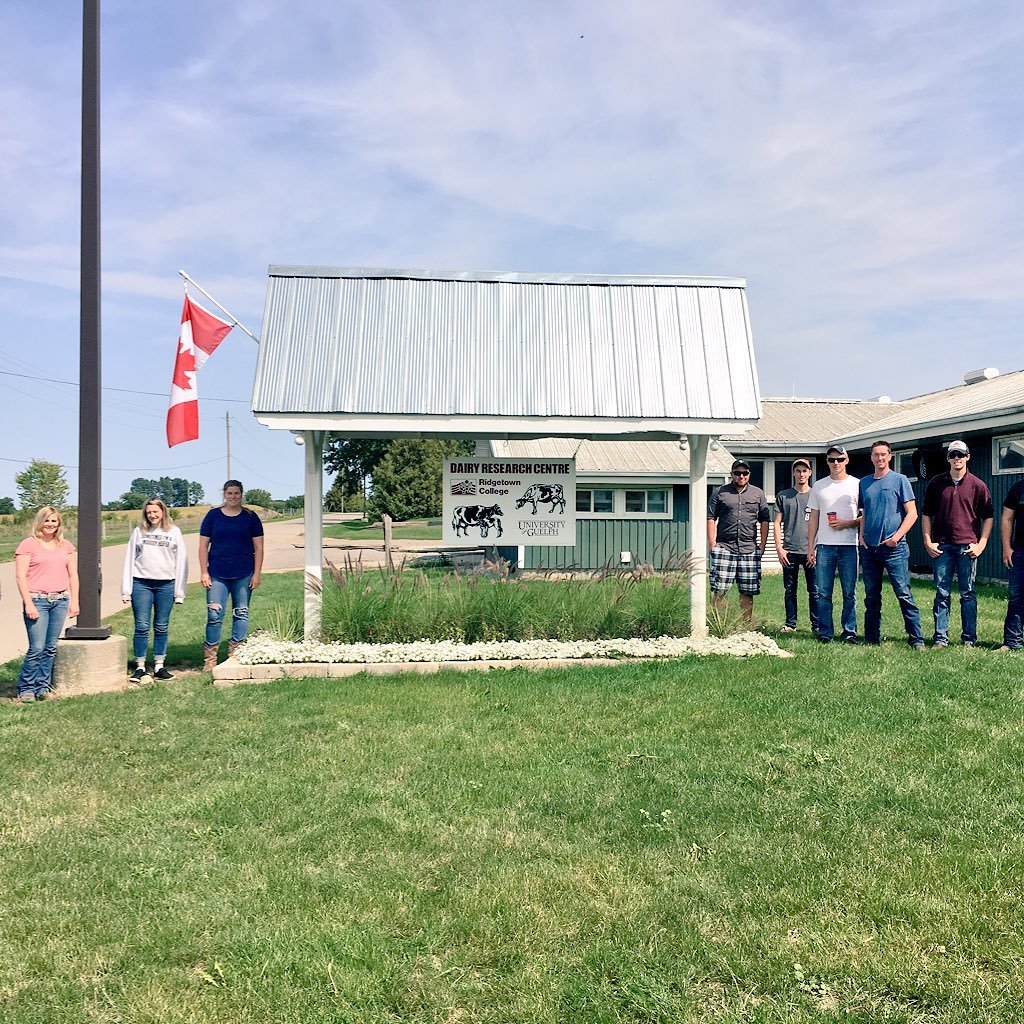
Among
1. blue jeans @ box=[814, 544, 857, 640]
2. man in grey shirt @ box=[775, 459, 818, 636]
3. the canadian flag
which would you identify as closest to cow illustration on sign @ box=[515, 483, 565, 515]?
man in grey shirt @ box=[775, 459, 818, 636]

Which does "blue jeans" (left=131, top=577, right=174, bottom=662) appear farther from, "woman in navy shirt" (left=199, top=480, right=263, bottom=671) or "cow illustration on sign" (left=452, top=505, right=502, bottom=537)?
"cow illustration on sign" (left=452, top=505, right=502, bottom=537)

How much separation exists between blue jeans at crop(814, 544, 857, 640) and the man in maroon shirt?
747 mm

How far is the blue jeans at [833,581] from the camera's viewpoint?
9055 millimetres

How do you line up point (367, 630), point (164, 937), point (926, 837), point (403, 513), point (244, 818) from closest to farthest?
1. point (164, 937)
2. point (926, 837)
3. point (244, 818)
4. point (367, 630)
5. point (403, 513)

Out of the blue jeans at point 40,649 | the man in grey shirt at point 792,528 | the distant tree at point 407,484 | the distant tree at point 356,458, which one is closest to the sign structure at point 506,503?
the man in grey shirt at point 792,528

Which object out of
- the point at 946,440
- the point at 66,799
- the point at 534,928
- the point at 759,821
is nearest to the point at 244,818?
the point at 66,799

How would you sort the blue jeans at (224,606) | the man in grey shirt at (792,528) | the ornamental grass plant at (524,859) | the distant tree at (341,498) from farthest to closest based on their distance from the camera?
the distant tree at (341,498) < the man in grey shirt at (792,528) < the blue jeans at (224,606) < the ornamental grass plant at (524,859)

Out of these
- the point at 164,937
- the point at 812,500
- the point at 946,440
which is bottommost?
the point at 164,937

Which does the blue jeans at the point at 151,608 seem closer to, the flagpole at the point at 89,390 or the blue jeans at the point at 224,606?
the flagpole at the point at 89,390

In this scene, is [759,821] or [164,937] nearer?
[164,937]

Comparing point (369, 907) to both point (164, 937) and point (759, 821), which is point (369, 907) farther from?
point (759, 821)

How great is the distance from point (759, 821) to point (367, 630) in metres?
5.39

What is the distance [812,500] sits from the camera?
30.6 ft

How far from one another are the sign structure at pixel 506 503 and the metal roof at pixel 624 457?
30.6ft
